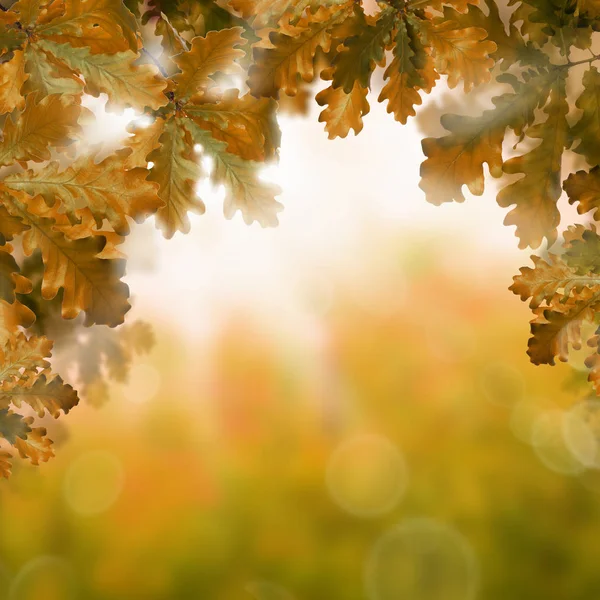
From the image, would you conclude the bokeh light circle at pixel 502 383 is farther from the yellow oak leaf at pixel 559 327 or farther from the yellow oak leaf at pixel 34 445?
the yellow oak leaf at pixel 34 445

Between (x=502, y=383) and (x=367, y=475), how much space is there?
420 mm

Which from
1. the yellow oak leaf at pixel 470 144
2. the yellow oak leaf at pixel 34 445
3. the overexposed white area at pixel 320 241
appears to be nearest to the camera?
the yellow oak leaf at pixel 470 144

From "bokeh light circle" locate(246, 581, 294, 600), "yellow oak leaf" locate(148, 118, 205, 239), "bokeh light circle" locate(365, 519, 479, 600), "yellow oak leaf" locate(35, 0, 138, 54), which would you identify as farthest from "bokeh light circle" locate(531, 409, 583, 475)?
"yellow oak leaf" locate(35, 0, 138, 54)

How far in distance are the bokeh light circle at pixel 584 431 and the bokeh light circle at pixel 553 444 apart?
0.01 meters

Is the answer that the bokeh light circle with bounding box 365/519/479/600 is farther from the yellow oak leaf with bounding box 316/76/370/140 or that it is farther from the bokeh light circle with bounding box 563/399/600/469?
the yellow oak leaf with bounding box 316/76/370/140

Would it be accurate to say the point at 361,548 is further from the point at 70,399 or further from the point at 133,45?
the point at 133,45

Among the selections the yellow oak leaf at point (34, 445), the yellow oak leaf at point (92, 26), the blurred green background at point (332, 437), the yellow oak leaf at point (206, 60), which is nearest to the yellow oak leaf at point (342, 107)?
the yellow oak leaf at point (206, 60)

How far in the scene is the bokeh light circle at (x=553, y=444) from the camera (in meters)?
1.60

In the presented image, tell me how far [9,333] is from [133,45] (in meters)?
0.33

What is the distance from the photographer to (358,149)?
144 centimetres

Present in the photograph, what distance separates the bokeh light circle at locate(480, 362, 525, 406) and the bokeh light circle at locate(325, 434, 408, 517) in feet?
0.94

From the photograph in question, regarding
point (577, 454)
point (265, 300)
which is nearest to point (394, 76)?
point (265, 300)

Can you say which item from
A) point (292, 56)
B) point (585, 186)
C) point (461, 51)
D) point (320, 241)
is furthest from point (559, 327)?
point (320, 241)

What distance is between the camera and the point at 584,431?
1.56 m
